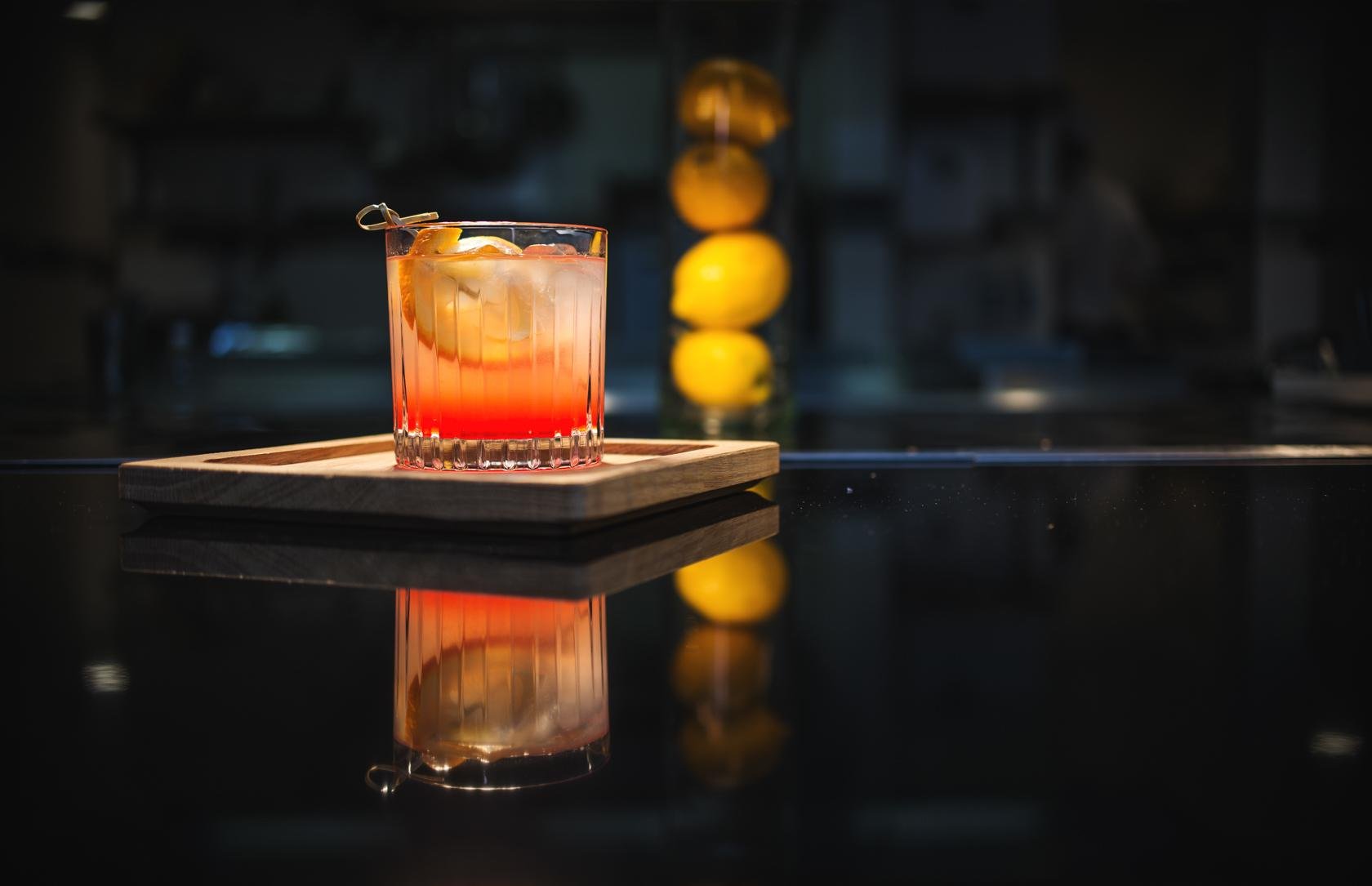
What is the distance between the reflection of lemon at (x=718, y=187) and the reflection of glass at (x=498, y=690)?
0.80 m

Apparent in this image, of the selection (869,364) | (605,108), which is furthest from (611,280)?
(869,364)

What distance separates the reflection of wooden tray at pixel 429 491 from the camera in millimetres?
532

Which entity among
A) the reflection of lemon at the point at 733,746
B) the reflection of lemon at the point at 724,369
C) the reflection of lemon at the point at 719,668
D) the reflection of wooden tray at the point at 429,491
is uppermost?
the reflection of lemon at the point at 724,369

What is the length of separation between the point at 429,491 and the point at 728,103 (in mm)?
746

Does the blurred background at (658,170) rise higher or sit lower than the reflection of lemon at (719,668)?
higher

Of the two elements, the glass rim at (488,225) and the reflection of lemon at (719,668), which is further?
the glass rim at (488,225)

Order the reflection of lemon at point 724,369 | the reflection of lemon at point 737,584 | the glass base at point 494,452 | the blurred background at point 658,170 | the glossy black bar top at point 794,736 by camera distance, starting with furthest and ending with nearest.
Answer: the blurred background at point 658,170 → the reflection of lemon at point 724,369 → the glass base at point 494,452 → the reflection of lemon at point 737,584 → the glossy black bar top at point 794,736

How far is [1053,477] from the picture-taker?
822mm

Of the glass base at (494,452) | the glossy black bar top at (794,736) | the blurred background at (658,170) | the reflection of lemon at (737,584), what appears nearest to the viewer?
the glossy black bar top at (794,736)

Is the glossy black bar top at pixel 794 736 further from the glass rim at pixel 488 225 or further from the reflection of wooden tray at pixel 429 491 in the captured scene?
the glass rim at pixel 488 225

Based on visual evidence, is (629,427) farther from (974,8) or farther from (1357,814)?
(974,8)

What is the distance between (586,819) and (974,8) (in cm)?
264

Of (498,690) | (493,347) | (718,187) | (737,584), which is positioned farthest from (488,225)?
(718,187)

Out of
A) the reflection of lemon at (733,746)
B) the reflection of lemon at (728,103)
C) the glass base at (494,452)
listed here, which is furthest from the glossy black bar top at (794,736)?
the reflection of lemon at (728,103)
